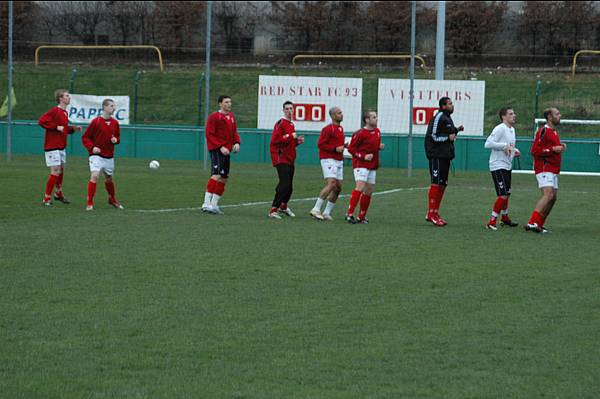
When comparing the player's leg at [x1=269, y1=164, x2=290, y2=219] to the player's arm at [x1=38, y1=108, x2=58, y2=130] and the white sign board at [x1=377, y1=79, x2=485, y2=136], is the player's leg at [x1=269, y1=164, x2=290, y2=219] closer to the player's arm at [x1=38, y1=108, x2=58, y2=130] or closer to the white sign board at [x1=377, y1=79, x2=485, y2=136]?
the player's arm at [x1=38, y1=108, x2=58, y2=130]

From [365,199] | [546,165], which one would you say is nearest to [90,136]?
[365,199]

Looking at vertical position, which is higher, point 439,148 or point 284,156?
point 439,148

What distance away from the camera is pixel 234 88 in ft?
132

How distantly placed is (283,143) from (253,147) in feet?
58.6

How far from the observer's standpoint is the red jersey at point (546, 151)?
594 inches

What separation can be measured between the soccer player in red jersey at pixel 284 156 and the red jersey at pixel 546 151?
3388 mm

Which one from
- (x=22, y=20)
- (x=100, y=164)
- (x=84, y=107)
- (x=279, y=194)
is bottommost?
(x=279, y=194)

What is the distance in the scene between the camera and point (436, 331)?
8.31 meters

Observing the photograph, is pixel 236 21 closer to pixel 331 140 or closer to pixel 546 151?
pixel 331 140

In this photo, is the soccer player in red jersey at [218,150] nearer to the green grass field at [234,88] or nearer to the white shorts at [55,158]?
the white shorts at [55,158]

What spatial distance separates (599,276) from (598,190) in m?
13.3

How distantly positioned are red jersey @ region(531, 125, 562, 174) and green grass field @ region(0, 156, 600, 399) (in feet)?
2.79

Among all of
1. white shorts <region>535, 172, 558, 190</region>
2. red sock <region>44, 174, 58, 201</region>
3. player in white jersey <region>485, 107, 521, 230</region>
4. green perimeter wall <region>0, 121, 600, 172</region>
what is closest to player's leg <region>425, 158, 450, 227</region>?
player in white jersey <region>485, 107, 521, 230</region>

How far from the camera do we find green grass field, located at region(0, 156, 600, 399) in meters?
6.95
